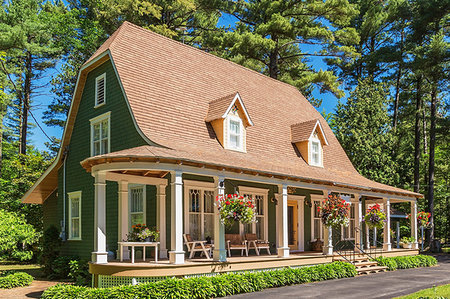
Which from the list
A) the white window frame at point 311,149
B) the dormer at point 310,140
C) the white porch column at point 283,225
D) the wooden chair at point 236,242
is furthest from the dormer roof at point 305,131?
the wooden chair at point 236,242

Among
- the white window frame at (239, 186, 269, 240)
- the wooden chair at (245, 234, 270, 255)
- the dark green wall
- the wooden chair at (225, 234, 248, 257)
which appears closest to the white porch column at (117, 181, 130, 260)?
the dark green wall

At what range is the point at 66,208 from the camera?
19.5 meters

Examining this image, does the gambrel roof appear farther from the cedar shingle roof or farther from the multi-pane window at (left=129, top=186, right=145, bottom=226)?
the multi-pane window at (left=129, top=186, right=145, bottom=226)

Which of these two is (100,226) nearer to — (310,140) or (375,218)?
(310,140)

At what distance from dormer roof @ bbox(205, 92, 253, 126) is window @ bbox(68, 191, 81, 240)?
614cm

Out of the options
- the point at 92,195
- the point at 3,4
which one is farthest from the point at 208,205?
the point at 3,4

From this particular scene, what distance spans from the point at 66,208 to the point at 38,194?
10.8 ft

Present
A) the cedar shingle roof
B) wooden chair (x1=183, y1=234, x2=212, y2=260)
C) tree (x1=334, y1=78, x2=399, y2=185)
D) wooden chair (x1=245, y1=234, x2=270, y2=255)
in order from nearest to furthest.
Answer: wooden chair (x1=183, y1=234, x2=212, y2=260) → the cedar shingle roof → wooden chair (x1=245, y1=234, x2=270, y2=255) → tree (x1=334, y1=78, x2=399, y2=185)

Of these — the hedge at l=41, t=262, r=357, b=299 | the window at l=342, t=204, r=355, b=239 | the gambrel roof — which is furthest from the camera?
the window at l=342, t=204, r=355, b=239

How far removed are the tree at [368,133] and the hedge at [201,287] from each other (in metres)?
17.2

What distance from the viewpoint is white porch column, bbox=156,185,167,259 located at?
15.3 metres

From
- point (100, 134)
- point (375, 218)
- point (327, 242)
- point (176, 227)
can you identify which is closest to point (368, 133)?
point (375, 218)

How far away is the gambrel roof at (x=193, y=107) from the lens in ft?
50.1

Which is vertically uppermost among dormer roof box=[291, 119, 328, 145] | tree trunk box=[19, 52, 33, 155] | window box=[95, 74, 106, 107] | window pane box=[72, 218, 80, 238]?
tree trunk box=[19, 52, 33, 155]
